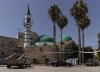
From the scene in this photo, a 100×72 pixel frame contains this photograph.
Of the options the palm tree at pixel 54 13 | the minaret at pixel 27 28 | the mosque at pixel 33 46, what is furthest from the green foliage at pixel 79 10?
the minaret at pixel 27 28

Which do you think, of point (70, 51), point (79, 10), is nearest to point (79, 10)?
point (79, 10)

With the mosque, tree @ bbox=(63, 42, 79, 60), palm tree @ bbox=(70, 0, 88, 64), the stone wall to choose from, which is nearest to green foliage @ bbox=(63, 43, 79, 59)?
tree @ bbox=(63, 42, 79, 60)

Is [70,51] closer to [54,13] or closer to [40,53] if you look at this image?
[40,53]

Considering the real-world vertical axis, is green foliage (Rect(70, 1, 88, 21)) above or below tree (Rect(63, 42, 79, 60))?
above

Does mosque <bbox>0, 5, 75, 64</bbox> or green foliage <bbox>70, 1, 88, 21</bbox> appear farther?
mosque <bbox>0, 5, 75, 64</bbox>

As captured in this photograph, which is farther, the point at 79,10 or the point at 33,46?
the point at 33,46

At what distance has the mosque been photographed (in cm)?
5659

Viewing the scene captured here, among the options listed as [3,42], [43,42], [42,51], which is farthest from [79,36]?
[3,42]

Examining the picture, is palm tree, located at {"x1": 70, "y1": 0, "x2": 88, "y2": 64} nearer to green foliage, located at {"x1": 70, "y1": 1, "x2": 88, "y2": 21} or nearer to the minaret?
green foliage, located at {"x1": 70, "y1": 1, "x2": 88, "y2": 21}

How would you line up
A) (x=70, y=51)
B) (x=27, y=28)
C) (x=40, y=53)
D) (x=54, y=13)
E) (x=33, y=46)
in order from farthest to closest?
1. (x=27, y=28)
2. (x=33, y=46)
3. (x=40, y=53)
4. (x=70, y=51)
5. (x=54, y=13)

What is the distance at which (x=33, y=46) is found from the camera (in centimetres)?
5844

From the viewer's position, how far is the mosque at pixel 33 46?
56.6 m

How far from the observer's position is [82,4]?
4606cm

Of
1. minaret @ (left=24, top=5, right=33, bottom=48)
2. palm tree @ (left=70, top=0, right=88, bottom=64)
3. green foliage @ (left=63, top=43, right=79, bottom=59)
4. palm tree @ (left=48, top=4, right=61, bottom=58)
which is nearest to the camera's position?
palm tree @ (left=70, top=0, right=88, bottom=64)
